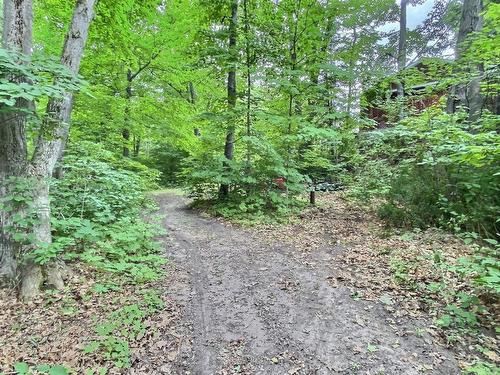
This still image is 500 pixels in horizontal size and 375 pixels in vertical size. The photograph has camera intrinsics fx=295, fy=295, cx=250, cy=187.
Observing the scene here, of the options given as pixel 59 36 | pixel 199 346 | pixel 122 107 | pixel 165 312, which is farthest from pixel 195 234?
pixel 59 36

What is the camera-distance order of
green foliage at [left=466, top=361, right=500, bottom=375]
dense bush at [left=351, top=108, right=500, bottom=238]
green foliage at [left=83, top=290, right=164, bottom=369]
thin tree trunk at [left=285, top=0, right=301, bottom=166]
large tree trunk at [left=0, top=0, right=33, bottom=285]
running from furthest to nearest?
thin tree trunk at [left=285, top=0, right=301, bottom=166] < dense bush at [left=351, top=108, right=500, bottom=238] < large tree trunk at [left=0, top=0, right=33, bottom=285] < green foliage at [left=83, top=290, right=164, bottom=369] < green foliage at [left=466, top=361, right=500, bottom=375]

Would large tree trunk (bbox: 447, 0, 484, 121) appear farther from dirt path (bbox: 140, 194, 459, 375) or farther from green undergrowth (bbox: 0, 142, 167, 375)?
green undergrowth (bbox: 0, 142, 167, 375)

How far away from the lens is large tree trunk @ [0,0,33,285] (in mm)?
3947

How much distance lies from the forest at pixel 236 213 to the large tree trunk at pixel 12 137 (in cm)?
2

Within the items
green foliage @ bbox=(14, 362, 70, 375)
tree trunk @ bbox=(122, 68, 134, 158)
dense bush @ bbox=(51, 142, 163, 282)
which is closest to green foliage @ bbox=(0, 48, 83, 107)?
dense bush @ bbox=(51, 142, 163, 282)

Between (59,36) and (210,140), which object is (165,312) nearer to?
(210,140)

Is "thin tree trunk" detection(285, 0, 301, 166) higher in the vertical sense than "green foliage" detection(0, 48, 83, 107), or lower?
higher

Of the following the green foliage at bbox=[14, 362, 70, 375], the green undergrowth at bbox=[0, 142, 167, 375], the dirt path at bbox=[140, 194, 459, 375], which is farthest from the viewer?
the green undergrowth at bbox=[0, 142, 167, 375]

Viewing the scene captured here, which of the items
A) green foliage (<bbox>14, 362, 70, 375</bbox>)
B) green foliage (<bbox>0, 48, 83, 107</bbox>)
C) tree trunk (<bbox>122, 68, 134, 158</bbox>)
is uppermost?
tree trunk (<bbox>122, 68, 134, 158</bbox>)

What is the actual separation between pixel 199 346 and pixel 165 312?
849mm

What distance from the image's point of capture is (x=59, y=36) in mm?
8086

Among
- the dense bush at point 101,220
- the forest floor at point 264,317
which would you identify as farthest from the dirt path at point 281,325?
the dense bush at point 101,220

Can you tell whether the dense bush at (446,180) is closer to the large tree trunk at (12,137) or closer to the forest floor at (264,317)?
the forest floor at (264,317)

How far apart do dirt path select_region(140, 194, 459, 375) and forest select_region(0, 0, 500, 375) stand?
26mm
